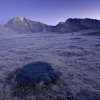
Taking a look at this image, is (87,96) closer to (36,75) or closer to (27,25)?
(36,75)

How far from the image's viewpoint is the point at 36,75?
463cm

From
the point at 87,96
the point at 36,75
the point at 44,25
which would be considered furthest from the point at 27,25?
the point at 87,96

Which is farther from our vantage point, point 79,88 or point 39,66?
point 39,66

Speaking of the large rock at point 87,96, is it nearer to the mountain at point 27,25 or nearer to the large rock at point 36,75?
the large rock at point 36,75

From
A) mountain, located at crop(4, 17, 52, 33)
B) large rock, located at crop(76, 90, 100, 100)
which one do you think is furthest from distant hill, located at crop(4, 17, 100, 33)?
large rock, located at crop(76, 90, 100, 100)

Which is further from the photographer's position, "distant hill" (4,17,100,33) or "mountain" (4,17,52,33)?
"mountain" (4,17,52,33)

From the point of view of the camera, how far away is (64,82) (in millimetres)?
4980

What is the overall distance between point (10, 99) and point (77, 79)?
326 cm

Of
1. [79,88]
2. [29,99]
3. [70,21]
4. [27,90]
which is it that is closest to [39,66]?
[27,90]

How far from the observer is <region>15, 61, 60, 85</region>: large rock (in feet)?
14.7

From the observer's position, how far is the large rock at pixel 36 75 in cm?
449

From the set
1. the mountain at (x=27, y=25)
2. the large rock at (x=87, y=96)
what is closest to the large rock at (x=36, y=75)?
the large rock at (x=87, y=96)

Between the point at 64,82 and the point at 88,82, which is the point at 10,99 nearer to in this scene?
the point at 64,82

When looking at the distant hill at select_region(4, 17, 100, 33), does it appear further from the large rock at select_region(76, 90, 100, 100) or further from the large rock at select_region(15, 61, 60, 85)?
the large rock at select_region(76, 90, 100, 100)
